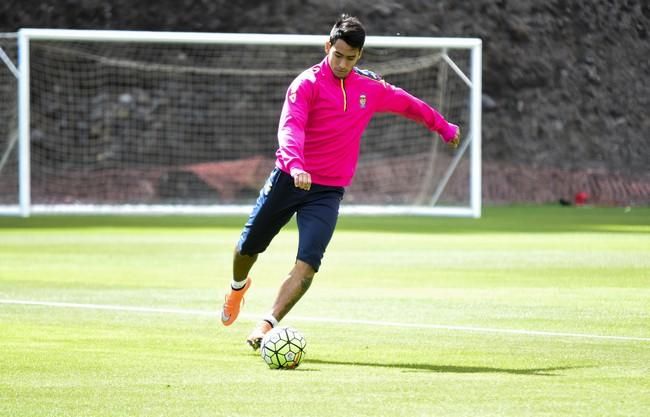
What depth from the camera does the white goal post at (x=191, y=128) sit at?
35.3 m

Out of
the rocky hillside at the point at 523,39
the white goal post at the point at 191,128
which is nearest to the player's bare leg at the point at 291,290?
the white goal post at the point at 191,128

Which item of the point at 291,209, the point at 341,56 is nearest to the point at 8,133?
the point at 291,209

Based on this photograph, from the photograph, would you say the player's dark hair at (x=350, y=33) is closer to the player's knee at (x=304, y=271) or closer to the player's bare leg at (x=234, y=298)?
the player's knee at (x=304, y=271)

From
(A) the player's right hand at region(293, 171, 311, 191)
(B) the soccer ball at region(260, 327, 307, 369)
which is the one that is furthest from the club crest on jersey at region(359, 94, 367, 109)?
(B) the soccer ball at region(260, 327, 307, 369)

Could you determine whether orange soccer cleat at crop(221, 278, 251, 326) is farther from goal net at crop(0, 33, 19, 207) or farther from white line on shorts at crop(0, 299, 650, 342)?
goal net at crop(0, 33, 19, 207)

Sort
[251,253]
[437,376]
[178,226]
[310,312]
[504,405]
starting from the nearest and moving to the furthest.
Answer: [504,405] < [437,376] < [251,253] < [310,312] < [178,226]

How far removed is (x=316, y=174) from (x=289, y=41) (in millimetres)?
18496

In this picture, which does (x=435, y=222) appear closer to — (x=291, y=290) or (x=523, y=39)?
(x=523, y=39)

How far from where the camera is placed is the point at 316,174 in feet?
32.3

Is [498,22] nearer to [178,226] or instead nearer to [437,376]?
[178,226]

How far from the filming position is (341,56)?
954cm

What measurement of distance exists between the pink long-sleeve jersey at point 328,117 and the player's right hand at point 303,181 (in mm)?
433

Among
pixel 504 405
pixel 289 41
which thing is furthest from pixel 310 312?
pixel 289 41

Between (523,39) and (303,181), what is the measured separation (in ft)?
111
